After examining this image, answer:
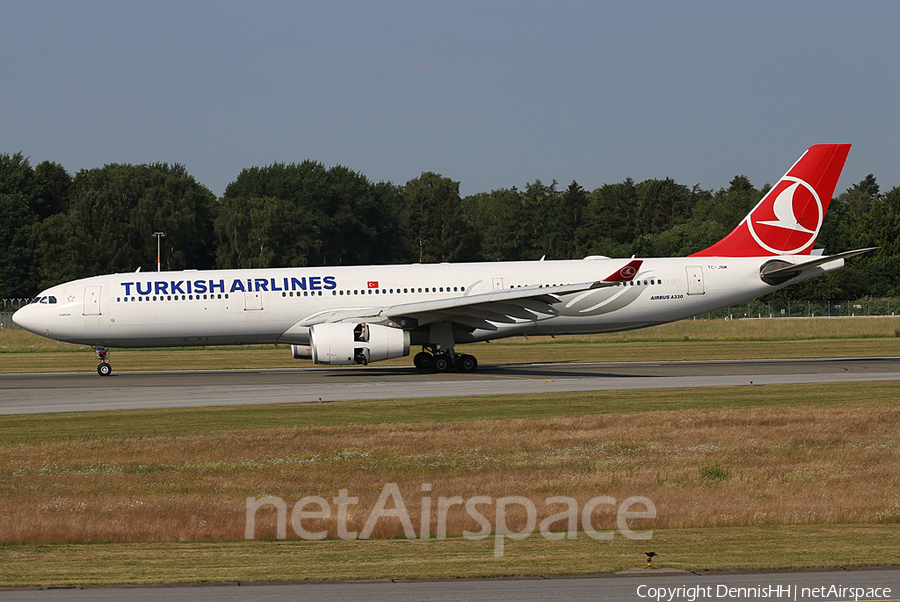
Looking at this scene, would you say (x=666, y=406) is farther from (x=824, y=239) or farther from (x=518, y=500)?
(x=824, y=239)

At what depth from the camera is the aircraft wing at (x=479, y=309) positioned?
1117 inches

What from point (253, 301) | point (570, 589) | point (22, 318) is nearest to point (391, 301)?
point (253, 301)

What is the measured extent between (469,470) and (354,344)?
13947mm

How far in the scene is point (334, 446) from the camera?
16766 millimetres

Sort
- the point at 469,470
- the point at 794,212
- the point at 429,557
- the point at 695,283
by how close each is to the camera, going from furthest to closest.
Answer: the point at 794,212 → the point at 695,283 → the point at 469,470 → the point at 429,557

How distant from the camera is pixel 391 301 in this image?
105ft

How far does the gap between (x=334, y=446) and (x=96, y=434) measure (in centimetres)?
532

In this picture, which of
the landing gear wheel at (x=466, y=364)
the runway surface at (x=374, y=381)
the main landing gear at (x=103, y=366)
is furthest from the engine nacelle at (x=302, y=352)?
the main landing gear at (x=103, y=366)

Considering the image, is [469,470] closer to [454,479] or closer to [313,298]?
[454,479]

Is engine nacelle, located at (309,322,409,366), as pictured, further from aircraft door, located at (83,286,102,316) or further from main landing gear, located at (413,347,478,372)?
aircraft door, located at (83,286,102,316)

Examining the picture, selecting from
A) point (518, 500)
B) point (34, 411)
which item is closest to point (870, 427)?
point (518, 500)

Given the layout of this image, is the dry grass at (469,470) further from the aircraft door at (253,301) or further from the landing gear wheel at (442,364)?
the aircraft door at (253,301)

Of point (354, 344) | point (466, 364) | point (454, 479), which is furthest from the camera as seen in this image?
point (466, 364)

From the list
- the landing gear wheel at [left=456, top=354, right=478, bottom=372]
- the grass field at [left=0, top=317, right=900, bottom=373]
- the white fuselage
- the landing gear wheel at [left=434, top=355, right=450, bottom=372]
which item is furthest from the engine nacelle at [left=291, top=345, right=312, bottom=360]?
the landing gear wheel at [left=456, top=354, right=478, bottom=372]
